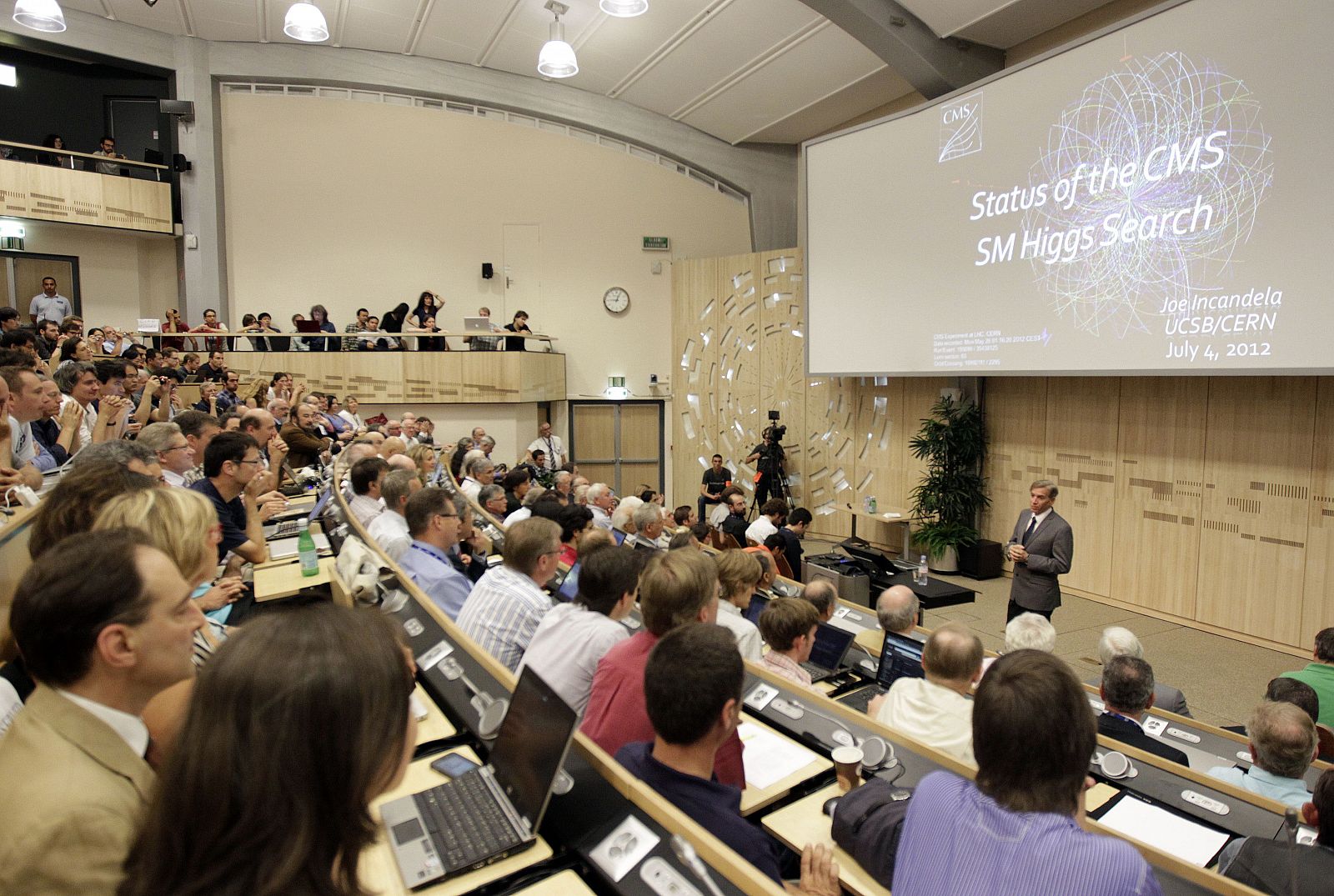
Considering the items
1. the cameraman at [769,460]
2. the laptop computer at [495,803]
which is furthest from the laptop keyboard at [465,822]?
the cameraman at [769,460]

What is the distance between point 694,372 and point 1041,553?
8.63 m

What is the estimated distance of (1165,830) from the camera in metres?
2.24

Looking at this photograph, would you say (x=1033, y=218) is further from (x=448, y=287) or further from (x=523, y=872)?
(x=448, y=287)

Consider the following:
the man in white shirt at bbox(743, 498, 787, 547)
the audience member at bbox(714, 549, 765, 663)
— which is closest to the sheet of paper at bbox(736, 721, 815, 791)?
the audience member at bbox(714, 549, 765, 663)

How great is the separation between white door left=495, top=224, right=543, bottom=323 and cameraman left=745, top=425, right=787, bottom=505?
4.85 m

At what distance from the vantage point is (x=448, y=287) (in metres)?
13.4

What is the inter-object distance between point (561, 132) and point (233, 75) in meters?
5.15

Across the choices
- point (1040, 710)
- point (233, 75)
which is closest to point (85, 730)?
point (1040, 710)

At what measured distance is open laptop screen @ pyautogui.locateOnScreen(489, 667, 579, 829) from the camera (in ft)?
5.49

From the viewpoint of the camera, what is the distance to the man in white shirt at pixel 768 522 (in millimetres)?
6645

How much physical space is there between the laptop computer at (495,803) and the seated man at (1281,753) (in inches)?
88.7

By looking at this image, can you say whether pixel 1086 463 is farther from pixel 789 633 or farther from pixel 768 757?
pixel 768 757

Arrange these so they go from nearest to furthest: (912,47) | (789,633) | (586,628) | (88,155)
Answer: (586,628)
(789,633)
(912,47)
(88,155)

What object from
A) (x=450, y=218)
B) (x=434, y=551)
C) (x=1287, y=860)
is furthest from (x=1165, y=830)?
(x=450, y=218)
